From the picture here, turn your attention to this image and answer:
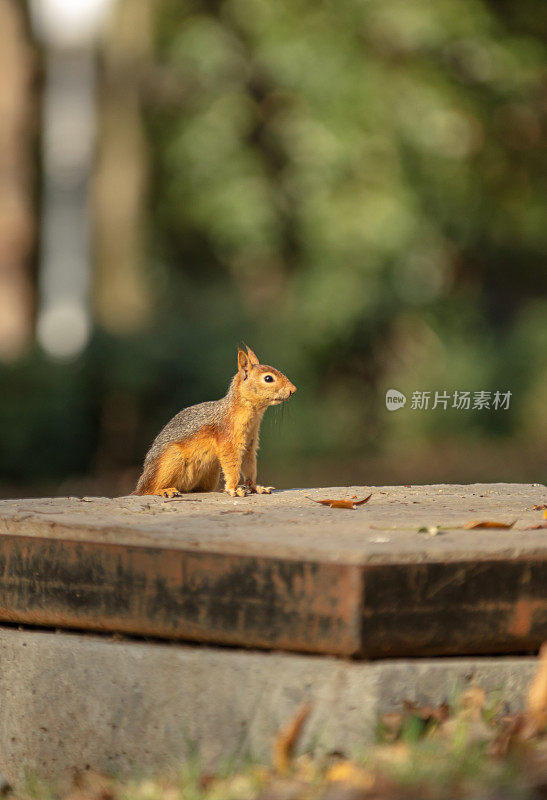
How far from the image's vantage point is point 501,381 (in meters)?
14.2

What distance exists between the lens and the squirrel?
14.9ft

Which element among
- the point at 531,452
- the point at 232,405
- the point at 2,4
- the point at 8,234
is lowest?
the point at 531,452

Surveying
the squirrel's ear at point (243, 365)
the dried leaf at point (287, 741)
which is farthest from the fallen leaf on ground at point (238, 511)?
the dried leaf at point (287, 741)

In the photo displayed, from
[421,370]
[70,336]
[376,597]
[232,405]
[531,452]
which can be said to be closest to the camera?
[376,597]

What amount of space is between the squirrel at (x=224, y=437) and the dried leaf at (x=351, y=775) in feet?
5.32

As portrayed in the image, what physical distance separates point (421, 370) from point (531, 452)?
1.59 meters

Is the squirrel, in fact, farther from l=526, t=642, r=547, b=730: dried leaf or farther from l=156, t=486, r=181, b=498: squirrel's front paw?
l=526, t=642, r=547, b=730: dried leaf

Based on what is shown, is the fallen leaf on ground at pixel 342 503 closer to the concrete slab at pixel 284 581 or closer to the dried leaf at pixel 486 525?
the concrete slab at pixel 284 581

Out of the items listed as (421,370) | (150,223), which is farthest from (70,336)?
A: (150,223)

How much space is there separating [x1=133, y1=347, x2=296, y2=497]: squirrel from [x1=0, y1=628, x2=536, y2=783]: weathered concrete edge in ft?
3.41

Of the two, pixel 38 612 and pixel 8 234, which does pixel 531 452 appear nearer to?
pixel 8 234

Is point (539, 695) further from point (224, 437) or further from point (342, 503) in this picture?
point (224, 437)

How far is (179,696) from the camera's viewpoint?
133 inches

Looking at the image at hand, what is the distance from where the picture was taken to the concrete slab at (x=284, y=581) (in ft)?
10.4
